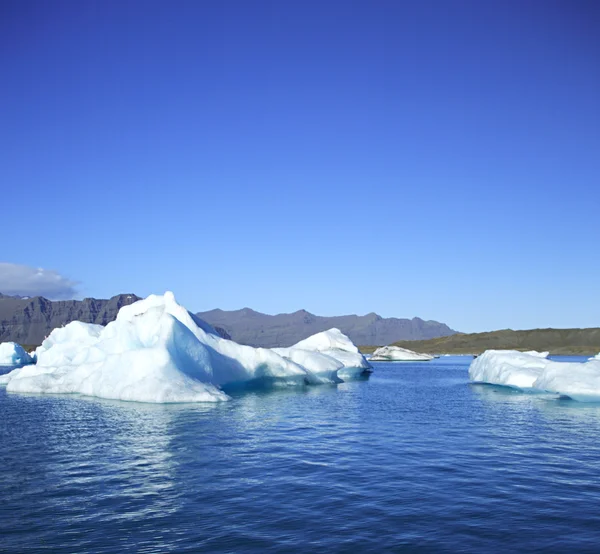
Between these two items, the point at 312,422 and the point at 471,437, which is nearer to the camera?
the point at 471,437

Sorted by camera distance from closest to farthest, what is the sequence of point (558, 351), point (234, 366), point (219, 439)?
point (219, 439) → point (234, 366) → point (558, 351)

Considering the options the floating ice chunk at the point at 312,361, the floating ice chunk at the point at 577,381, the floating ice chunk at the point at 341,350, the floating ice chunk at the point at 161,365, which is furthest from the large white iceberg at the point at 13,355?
the floating ice chunk at the point at 577,381

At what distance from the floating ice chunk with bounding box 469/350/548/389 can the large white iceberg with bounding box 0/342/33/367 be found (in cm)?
8151

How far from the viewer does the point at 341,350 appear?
7150 cm

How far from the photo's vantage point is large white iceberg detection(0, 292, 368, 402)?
3488 cm

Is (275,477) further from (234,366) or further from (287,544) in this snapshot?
(234,366)

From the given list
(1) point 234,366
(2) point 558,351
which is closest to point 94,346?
(1) point 234,366

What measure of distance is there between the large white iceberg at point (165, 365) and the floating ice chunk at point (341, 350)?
10.4 meters

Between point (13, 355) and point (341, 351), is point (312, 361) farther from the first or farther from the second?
point (13, 355)

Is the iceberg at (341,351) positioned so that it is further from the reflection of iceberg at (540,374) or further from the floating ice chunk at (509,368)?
the floating ice chunk at (509,368)

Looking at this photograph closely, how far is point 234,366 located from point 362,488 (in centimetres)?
2853

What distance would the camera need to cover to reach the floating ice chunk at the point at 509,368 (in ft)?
146

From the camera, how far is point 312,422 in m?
28.4

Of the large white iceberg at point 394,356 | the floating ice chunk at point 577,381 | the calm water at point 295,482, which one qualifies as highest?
the floating ice chunk at point 577,381
